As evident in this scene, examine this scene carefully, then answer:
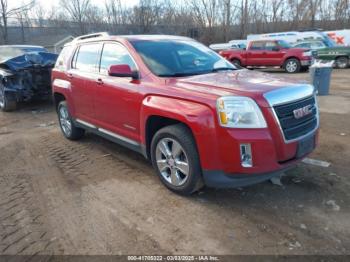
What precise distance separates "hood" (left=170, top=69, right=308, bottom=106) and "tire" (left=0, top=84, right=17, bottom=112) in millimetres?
7290

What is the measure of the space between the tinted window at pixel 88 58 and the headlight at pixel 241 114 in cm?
263

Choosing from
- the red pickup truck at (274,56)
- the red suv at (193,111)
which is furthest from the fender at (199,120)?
the red pickup truck at (274,56)

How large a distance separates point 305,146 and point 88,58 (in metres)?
3.58

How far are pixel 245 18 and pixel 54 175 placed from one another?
130 ft

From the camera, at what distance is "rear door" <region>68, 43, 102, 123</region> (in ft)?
16.3

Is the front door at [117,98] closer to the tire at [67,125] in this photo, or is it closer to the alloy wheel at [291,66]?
the tire at [67,125]

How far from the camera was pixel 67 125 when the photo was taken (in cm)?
619

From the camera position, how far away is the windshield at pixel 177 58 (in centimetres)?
407

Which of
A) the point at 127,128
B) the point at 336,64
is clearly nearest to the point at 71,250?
the point at 127,128

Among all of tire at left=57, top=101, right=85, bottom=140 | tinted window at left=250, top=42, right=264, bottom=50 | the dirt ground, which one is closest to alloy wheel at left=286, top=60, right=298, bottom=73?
tinted window at left=250, top=42, right=264, bottom=50

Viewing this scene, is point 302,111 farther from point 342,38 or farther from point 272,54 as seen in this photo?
point 342,38

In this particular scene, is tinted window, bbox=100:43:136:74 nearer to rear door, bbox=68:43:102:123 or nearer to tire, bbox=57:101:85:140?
rear door, bbox=68:43:102:123

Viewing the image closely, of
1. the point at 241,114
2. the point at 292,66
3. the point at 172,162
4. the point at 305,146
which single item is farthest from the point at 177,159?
the point at 292,66

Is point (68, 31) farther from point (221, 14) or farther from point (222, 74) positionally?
point (222, 74)
